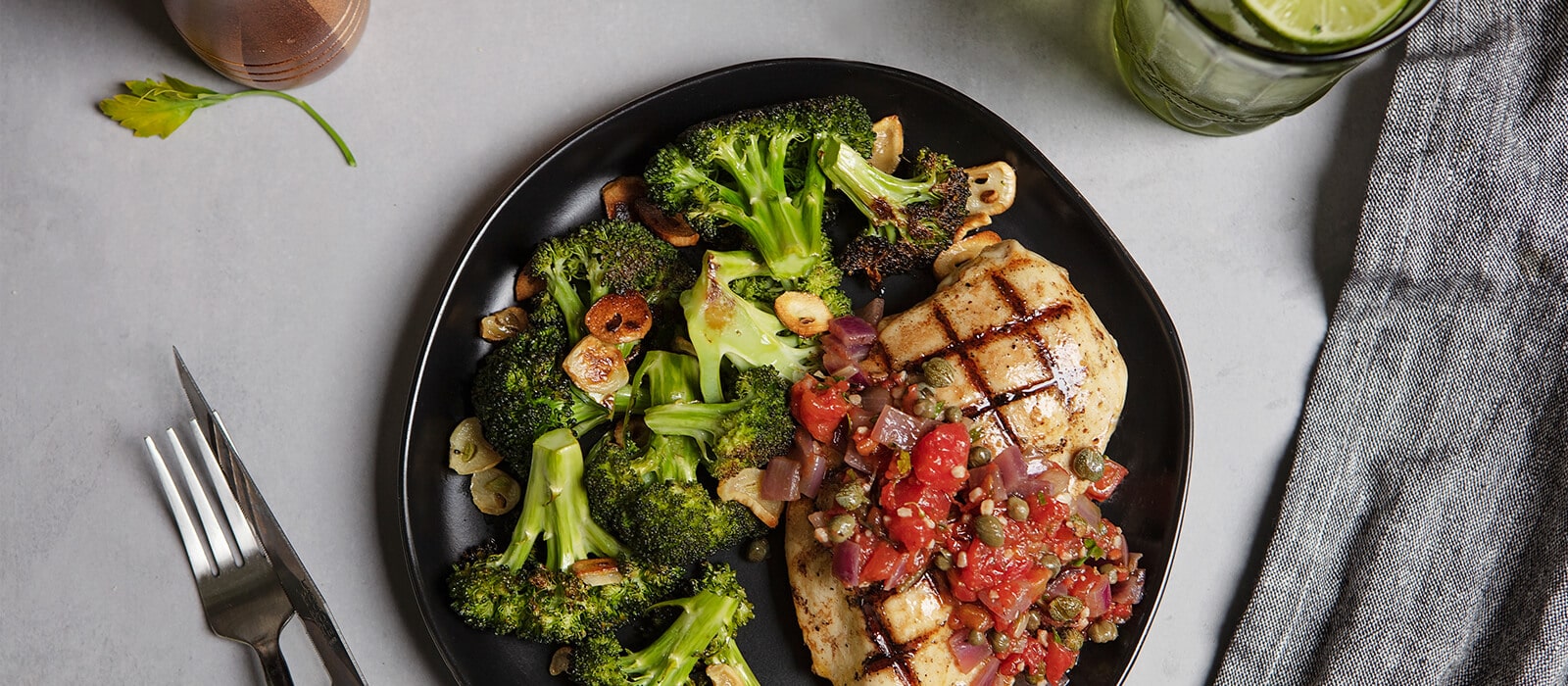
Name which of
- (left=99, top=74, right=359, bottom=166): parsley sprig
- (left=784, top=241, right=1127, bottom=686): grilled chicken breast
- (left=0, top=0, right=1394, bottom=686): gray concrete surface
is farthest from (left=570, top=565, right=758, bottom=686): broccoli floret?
(left=99, top=74, right=359, bottom=166): parsley sprig

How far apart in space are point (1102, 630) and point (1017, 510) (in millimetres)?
715

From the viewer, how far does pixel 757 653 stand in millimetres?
3768

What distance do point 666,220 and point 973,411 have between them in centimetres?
131

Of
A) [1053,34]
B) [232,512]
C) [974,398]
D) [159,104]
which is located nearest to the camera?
[974,398]

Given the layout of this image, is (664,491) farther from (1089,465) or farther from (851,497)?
(1089,465)

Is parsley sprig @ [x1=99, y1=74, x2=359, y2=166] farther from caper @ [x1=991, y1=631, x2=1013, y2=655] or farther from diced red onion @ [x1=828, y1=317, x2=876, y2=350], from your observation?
caper @ [x1=991, y1=631, x2=1013, y2=655]

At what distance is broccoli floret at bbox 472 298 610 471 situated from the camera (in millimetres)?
3486

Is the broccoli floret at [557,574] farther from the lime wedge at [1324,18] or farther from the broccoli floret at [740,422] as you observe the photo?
the lime wedge at [1324,18]

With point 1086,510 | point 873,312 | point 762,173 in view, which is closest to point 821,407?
point 873,312

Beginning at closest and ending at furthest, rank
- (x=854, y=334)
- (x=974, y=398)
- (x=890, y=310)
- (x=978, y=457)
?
(x=978, y=457), (x=974, y=398), (x=854, y=334), (x=890, y=310)

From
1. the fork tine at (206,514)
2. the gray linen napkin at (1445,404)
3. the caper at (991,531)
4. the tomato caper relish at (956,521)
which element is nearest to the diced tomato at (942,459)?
the tomato caper relish at (956,521)

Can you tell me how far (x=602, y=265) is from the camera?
3.58 meters

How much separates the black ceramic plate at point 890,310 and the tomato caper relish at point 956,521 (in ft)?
1.26

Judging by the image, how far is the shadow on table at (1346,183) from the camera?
13.5 feet
